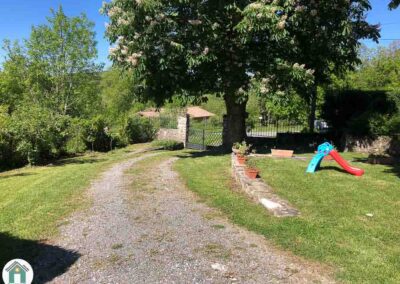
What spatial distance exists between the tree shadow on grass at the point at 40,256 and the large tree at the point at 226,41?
8.67 m

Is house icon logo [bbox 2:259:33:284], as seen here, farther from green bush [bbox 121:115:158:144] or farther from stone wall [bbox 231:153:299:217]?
green bush [bbox 121:115:158:144]

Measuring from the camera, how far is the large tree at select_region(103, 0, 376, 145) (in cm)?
1330

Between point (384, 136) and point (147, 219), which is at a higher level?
point (384, 136)

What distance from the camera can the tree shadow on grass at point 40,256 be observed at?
5.14 meters

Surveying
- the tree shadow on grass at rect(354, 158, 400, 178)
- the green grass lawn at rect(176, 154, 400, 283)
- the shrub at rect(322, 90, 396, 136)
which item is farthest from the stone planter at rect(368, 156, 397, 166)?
the shrub at rect(322, 90, 396, 136)

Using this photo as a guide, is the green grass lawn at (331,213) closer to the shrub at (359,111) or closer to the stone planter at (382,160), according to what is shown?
the stone planter at (382,160)

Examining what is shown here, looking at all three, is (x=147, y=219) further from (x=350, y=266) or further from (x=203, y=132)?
(x=203, y=132)

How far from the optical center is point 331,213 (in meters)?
7.38

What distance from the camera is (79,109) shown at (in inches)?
1441

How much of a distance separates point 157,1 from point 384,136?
33.9 ft

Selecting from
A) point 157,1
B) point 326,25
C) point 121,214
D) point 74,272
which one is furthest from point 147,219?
point 326,25

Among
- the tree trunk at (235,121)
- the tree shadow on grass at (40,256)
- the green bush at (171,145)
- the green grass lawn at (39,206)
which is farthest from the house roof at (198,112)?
the tree shadow on grass at (40,256)

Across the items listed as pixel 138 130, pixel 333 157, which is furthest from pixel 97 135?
pixel 333 157

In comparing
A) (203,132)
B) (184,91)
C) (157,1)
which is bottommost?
(203,132)
